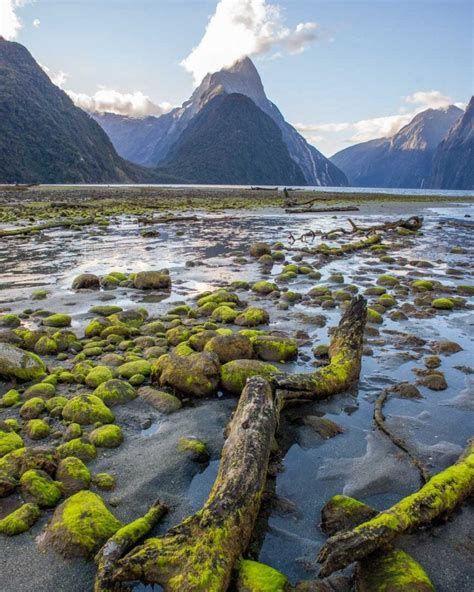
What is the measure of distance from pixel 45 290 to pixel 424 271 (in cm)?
1222

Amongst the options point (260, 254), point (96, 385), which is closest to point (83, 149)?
point (260, 254)

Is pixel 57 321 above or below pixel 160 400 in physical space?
below

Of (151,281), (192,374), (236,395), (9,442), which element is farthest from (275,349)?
(151,281)

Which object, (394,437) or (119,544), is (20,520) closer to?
(119,544)

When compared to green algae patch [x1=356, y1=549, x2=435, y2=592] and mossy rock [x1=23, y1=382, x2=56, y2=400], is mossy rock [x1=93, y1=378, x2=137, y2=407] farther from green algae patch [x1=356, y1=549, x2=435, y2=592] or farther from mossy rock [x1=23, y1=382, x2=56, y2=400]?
green algae patch [x1=356, y1=549, x2=435, y2=592]

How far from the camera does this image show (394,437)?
4.96 m

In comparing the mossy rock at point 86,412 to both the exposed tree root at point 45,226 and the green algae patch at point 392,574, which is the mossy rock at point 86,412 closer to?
the green algae patch at point 392,574

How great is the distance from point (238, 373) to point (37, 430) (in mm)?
2586

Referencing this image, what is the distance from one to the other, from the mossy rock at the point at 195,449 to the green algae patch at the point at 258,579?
1677 mm

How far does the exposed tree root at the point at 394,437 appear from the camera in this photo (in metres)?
Answer: 4.34

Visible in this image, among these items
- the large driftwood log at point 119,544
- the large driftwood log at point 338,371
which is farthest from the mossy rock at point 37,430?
the large driftwood log at point 338,371

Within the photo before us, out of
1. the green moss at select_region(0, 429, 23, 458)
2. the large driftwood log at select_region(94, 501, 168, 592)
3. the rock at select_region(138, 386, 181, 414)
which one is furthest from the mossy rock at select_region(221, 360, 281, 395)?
the green moss at select_region(0, 429, 23, 458)

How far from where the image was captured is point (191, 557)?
9.31 feet

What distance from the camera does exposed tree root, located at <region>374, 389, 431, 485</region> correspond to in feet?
14.2
